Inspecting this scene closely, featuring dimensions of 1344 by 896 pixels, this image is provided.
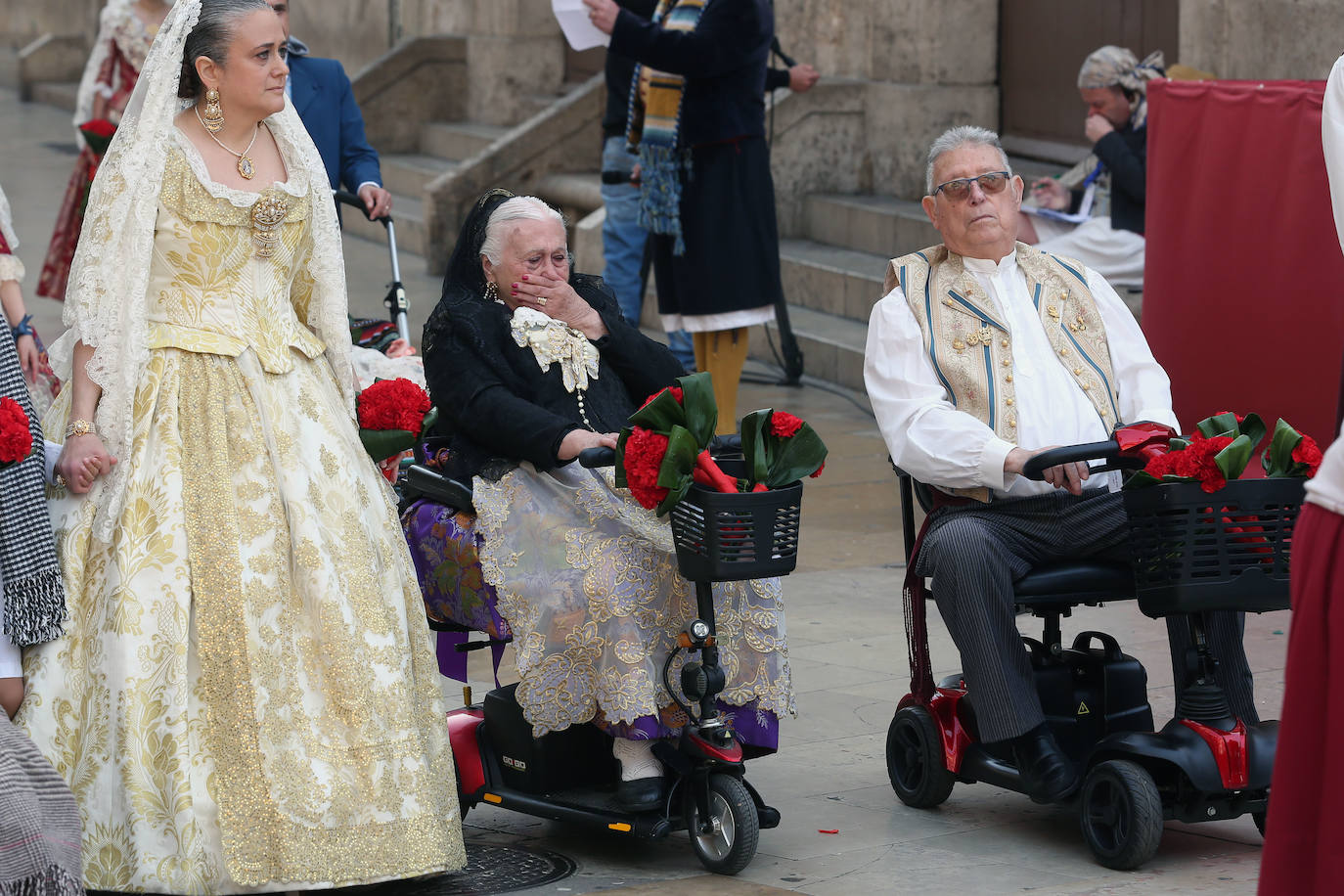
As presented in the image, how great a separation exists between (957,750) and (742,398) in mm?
5130

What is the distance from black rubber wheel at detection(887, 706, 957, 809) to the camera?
4.56 metres

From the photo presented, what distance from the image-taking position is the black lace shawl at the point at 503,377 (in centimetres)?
441

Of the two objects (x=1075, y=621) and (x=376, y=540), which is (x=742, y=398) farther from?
(x=376, y=540)

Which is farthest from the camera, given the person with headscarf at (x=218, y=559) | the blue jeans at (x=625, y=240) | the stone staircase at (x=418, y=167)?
the stone staircase at (x=418, y=167)

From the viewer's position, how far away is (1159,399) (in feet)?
15.3

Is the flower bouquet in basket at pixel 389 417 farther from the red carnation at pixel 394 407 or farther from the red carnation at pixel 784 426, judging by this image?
the red carnation at pixel 784 426

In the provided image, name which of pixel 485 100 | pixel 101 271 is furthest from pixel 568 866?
pixel 485 100

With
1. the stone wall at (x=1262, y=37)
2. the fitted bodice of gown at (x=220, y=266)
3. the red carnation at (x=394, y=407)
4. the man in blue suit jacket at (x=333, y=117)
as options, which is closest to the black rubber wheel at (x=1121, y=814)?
the red carnation at (x=394, y=407)

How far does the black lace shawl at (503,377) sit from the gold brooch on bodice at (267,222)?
447 mm

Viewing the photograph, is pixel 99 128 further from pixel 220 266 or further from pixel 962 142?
pixel 962 142

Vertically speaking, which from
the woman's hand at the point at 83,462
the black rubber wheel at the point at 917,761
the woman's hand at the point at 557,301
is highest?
the woman's hand at the point at 557,301

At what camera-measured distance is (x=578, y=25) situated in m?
8.17

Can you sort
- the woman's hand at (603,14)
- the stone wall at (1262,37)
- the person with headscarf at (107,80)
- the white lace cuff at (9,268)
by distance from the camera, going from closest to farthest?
the white lace cuff at (9,268)
the stone wall at (1262,37)
the woman's hand at (603,14)
the person with headscarf at (107,80)

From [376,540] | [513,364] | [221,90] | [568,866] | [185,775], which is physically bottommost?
[568,866]
